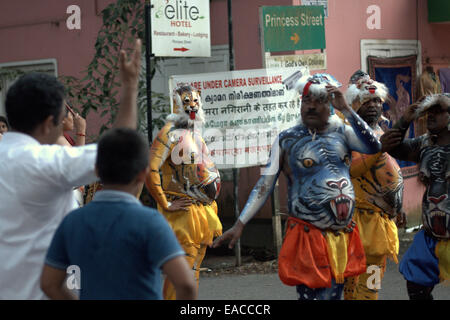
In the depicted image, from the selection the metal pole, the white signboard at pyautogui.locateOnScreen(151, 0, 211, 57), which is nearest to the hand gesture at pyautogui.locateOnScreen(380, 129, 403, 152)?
the white signboard at pyautogui.locateOnScreen(151, 0, 211, 57)

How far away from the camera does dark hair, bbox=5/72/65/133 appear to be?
3.27m

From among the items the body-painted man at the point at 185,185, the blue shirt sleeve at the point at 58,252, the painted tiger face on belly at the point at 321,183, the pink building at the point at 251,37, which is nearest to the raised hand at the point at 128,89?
the blue shirt sleeve at the point at 58,252

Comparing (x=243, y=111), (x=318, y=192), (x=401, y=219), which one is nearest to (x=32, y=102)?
(x=318, y=192)

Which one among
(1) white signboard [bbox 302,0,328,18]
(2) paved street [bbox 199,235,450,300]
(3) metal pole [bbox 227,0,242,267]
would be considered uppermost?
(1) white signboard [bbox 302,0,328,18]

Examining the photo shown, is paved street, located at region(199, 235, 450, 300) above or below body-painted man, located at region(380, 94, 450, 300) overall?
below

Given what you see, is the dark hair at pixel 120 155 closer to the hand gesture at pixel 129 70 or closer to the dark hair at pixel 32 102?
the hand gesture at pixel 129 70

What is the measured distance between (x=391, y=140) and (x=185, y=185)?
1.94 meters

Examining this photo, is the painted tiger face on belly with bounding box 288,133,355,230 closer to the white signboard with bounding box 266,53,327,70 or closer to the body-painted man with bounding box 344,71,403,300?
the body-painted man with bounding box 344,71,403,300

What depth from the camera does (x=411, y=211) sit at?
41.1ft

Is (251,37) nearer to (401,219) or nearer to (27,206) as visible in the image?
(401,219)

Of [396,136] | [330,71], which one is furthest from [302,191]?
[330,71]

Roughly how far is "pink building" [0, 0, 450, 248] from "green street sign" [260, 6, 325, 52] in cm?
83

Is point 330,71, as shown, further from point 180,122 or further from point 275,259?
point 180,122

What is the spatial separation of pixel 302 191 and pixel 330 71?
627 cm
